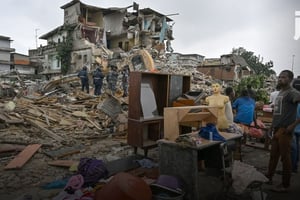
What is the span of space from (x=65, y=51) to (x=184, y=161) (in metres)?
31.1

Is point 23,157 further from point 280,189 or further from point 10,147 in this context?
point 280,189

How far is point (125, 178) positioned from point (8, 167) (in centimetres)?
380

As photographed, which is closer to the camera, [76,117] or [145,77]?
[145,77]

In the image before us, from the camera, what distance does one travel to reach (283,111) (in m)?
4.58

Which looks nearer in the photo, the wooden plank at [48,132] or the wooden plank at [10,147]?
the wooden plank at [10,147]

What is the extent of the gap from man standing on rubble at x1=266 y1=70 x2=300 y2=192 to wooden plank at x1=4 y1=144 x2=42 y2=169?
18.2 ft

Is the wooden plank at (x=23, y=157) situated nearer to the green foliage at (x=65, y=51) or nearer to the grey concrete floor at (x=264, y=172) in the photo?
the grey concrete floor at (x=264, y=172)

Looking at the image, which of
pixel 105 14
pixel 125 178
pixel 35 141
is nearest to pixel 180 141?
pixel 125 178

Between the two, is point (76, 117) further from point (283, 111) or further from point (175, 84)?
point (283, 111)

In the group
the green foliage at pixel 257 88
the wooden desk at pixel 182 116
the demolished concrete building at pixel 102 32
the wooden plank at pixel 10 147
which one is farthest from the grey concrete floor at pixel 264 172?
the demolished concrete building at pixel 102 32

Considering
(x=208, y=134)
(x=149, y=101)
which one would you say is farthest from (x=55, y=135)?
(x=208, y=134)

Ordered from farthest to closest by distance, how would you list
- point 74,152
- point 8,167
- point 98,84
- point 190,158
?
point 98,84, point 74,152, point 8,167, point 190,158

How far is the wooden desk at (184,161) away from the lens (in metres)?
3.87

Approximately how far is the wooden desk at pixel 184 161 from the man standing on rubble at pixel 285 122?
3.92ft
